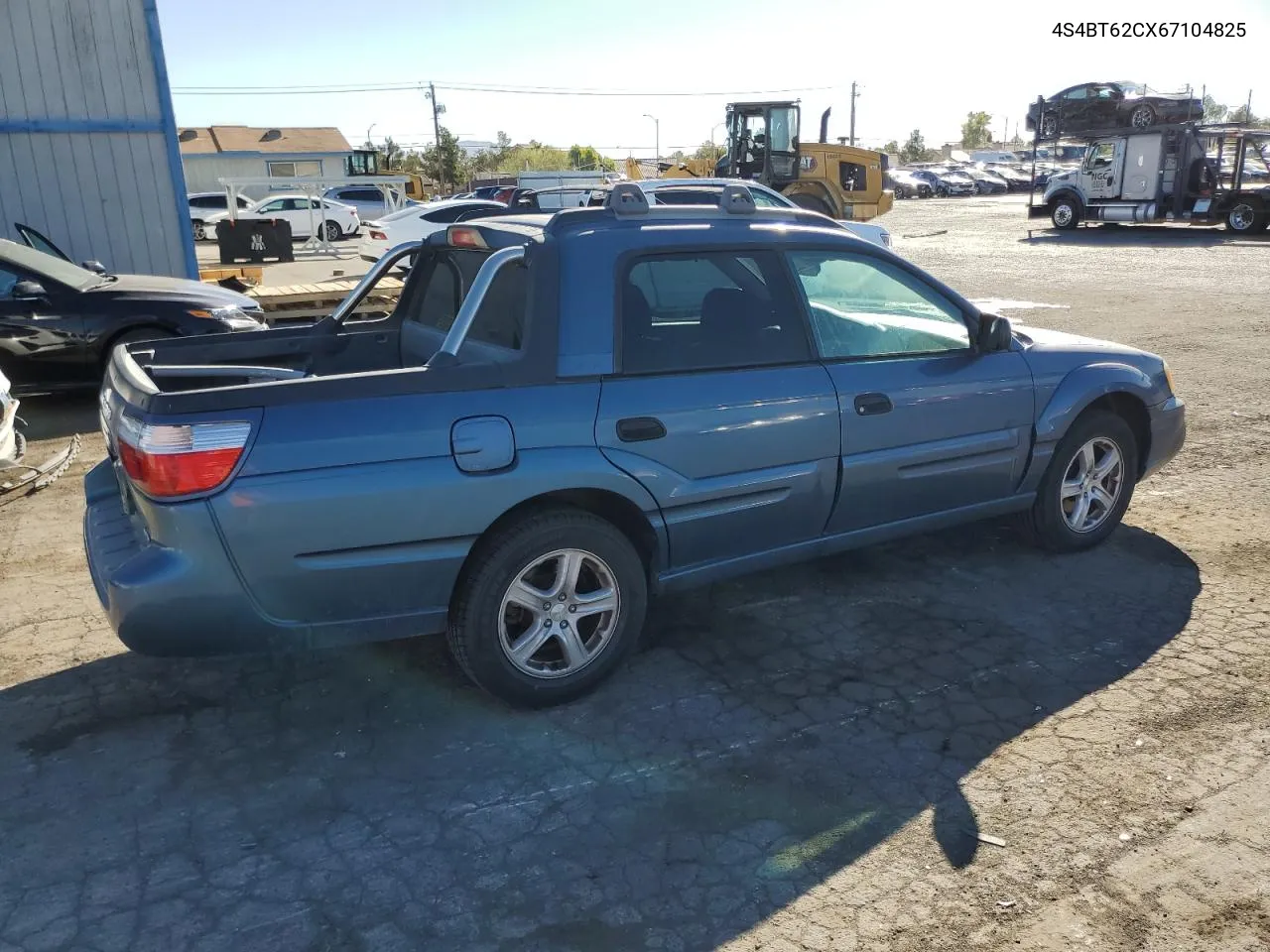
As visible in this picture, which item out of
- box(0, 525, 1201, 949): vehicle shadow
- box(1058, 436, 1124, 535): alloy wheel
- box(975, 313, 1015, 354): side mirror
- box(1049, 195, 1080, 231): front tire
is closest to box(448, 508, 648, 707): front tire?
box(0, 525, 1201, 949): vehicle shadow

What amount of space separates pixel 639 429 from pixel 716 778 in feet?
4.07

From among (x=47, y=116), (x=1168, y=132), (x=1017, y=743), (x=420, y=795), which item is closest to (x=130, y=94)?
(x=47, y=116)

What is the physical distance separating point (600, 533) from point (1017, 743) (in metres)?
1.63

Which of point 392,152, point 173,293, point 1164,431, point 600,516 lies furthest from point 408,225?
point 392,152

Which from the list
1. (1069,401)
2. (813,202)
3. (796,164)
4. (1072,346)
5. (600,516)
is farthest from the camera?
(813,202)

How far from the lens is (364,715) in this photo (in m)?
3.65

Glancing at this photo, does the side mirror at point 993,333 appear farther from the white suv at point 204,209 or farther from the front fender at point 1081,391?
the white suv at point 204,209

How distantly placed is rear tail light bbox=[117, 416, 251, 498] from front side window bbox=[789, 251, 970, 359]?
232 cm

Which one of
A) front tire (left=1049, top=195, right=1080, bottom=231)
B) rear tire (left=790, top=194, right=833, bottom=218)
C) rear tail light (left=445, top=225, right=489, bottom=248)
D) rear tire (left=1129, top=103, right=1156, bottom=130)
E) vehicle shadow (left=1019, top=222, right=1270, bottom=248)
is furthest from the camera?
front tire (left=1049, top=195, right=1080, bottom=231)

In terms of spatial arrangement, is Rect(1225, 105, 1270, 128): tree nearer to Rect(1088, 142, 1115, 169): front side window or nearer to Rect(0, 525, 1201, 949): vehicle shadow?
Rect(1088, 142, 1115, 169): front side window

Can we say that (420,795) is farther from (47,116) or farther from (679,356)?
(47,116)

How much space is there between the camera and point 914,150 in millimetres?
104750

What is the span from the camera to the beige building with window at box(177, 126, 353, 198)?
161 ft

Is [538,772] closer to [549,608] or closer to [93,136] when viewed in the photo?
[549,608]
